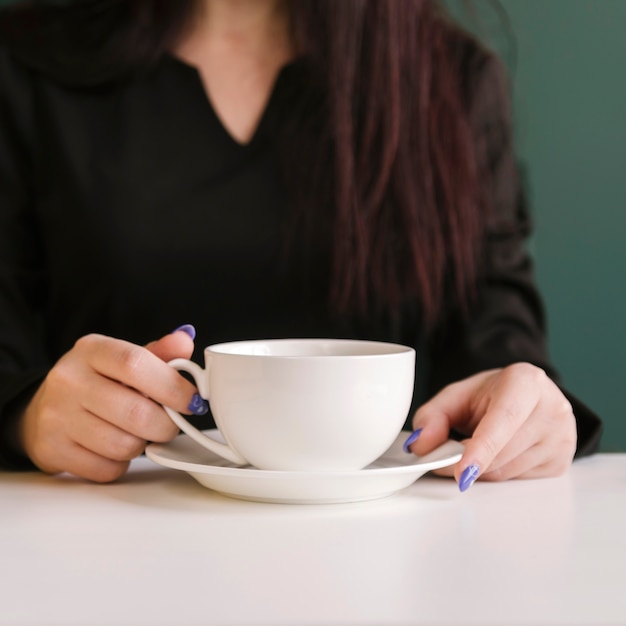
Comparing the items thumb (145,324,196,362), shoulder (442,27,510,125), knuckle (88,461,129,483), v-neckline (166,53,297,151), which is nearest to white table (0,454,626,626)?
knuckle (88,461,129,483)

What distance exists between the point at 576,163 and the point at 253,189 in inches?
24.6

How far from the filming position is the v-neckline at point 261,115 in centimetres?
124

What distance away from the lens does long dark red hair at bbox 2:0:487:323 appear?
1.19m

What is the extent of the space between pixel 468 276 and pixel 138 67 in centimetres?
57

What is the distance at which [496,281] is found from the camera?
127 cm

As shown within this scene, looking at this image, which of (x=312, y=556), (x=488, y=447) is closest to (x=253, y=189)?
(x=488, y=447)

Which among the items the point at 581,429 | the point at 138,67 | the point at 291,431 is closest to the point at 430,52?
the point at 138,67

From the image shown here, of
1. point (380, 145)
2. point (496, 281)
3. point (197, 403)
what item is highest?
point (380, 145)

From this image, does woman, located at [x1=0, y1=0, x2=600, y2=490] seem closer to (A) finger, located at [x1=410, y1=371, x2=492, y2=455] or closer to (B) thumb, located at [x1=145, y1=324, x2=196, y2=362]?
(A) finger, located at [x1=410, y1=371, x2=492, y2=455]

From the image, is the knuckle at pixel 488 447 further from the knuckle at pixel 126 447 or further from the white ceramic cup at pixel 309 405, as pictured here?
the knuckle at pixel 126 447

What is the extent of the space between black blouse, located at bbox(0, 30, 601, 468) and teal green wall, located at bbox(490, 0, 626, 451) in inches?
10.9

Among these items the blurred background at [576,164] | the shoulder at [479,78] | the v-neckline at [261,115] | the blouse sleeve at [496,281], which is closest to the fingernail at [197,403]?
the blouse sleeve at [496,281]

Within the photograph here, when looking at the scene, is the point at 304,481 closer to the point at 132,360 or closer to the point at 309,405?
the point at 309,405

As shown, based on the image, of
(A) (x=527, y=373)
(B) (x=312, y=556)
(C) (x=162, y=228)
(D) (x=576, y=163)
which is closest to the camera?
(B) (x=312, y=556)
